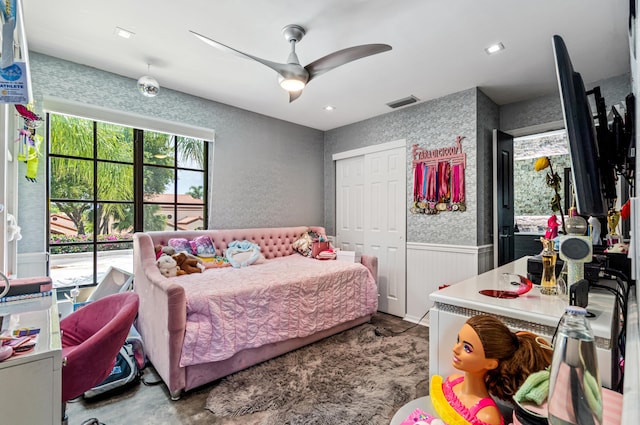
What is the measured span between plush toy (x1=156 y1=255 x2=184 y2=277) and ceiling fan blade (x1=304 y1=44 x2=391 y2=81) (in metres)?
2.03

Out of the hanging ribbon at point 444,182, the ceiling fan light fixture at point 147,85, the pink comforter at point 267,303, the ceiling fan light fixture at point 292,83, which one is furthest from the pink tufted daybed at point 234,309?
the ceiling fan light fixture at point 292,83

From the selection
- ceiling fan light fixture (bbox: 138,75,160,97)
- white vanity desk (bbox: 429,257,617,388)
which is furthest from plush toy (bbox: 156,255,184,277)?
white vanity desk (bbox: 429,257,617,388)

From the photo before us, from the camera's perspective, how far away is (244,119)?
404 centimetres

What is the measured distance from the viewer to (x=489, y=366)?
90cm

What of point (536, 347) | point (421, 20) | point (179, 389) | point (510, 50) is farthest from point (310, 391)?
point (510, 50)

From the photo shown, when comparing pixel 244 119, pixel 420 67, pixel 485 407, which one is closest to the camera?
pixel 485 407

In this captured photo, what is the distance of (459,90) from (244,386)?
3.51 meters

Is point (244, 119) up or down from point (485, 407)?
up

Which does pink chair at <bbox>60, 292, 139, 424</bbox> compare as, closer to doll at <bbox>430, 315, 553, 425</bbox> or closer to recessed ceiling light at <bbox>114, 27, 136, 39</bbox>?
doll at <bbox>430, 315, 553, 425</bbox>

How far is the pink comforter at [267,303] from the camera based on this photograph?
223 cm

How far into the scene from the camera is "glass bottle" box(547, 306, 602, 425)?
1.55ft

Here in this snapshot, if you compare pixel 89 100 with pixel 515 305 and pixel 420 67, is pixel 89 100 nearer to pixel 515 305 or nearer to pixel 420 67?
pixel 420 67

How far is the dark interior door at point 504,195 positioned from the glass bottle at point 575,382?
3378 mm

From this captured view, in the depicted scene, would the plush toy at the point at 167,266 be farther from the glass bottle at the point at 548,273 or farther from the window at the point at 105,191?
the glass bottle at the point at 548,273
